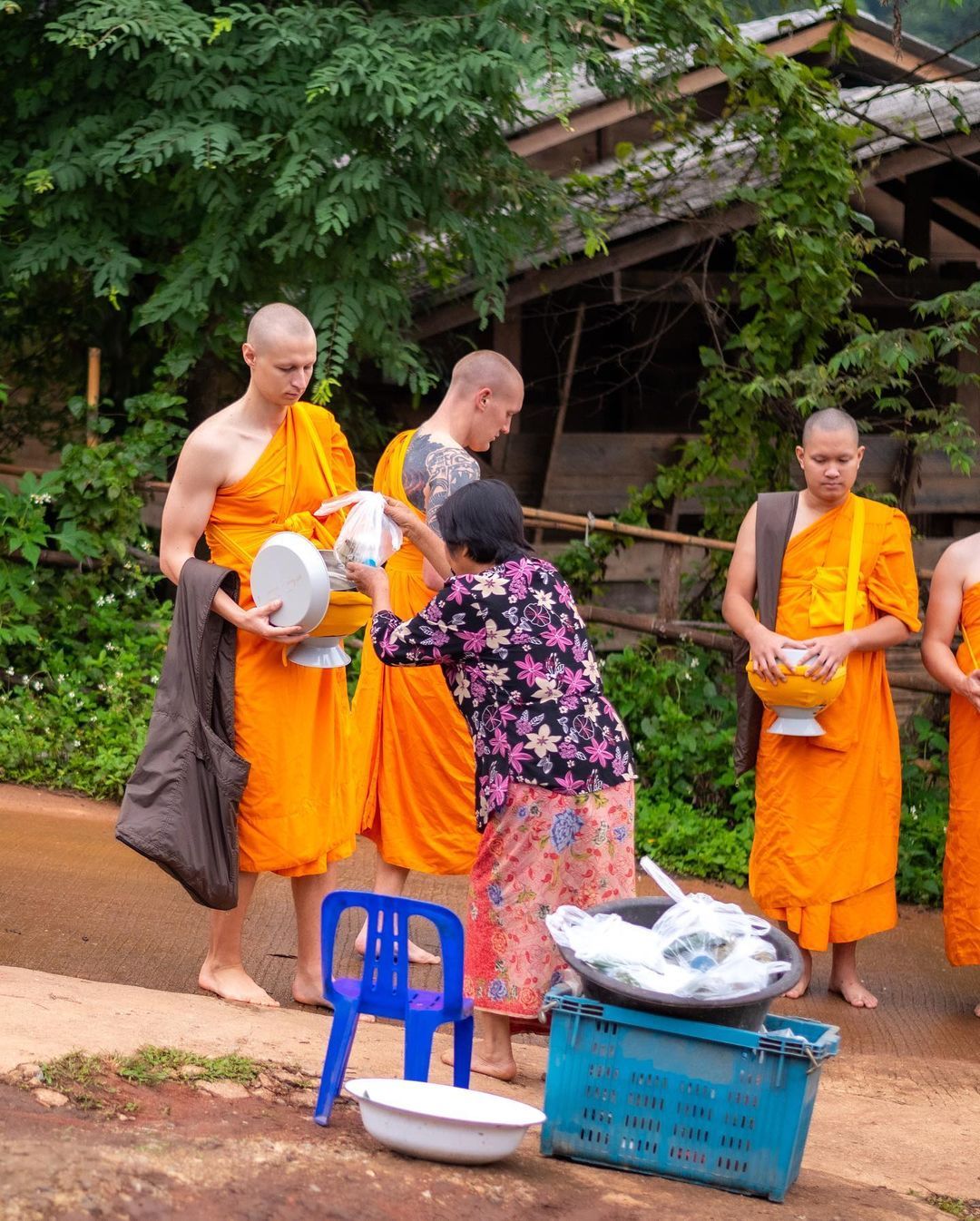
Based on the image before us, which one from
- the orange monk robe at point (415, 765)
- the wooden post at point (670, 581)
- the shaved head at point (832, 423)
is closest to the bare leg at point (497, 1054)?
the orange monk robe at point (415, 765)

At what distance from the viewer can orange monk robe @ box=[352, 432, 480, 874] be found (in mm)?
4617

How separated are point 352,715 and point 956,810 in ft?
6.74

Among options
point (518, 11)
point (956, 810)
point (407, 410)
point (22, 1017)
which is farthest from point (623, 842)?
point (407, 410)

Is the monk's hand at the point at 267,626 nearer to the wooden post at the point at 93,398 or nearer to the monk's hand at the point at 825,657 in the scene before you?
the monk's hand at the point at 825,657

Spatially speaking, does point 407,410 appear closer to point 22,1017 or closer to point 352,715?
point 352,715

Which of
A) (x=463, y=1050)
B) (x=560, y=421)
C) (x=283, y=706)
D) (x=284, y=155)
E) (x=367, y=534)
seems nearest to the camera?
(x=463, y=1050)

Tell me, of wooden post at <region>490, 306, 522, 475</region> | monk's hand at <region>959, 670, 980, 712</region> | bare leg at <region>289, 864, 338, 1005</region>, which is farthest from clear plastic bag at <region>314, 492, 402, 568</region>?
wooden post at <region>490, 306, 522, 475</region>

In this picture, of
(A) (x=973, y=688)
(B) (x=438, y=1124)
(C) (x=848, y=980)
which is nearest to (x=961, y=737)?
(A) (x=973, y=688)

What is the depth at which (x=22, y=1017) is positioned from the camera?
139 inches

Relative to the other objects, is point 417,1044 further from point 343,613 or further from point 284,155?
point 284,155

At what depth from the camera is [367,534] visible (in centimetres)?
391

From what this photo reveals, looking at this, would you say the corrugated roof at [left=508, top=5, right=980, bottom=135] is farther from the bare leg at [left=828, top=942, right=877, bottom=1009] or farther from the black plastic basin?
the black plastic basin

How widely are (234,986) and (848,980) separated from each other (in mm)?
2077

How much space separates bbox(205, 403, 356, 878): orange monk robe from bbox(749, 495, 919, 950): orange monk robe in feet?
5.14
